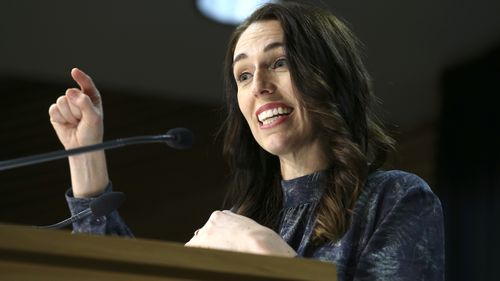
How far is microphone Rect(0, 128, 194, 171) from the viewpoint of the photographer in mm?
1453

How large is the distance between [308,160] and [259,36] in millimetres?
257

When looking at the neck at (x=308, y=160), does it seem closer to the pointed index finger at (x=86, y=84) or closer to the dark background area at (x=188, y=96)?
the pointed index finger at (x=86, y=84)

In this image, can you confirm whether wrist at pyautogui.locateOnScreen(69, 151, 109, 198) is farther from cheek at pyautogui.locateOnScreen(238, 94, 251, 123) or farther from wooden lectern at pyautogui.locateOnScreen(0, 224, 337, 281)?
wooden lectern at pyautogui.locateOnScreen(0, 224, 337, 281)

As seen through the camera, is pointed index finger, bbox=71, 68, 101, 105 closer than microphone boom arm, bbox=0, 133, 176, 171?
No

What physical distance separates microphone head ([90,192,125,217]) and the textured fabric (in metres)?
0.31

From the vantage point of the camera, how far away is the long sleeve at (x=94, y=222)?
1.81 m

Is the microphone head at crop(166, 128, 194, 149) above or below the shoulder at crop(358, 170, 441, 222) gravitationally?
above

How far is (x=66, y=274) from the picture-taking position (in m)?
0.94

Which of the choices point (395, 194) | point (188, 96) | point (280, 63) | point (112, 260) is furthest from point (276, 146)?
point (188, 96)

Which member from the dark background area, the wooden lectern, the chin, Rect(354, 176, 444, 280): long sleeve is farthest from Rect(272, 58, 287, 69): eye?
the dark background area

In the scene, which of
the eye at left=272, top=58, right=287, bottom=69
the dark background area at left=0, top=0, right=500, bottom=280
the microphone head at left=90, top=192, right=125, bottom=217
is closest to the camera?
the microphone head at left=90, top=192, right=125, bottom=217

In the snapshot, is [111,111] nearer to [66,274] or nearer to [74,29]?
[74,29]

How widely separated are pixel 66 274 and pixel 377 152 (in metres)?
0.99

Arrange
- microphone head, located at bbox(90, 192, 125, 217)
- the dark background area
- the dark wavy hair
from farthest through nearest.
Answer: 1. the dark background area
2. the dark wavy hair
3. microphone head, located at bbox(90, 192, 125, 217)
